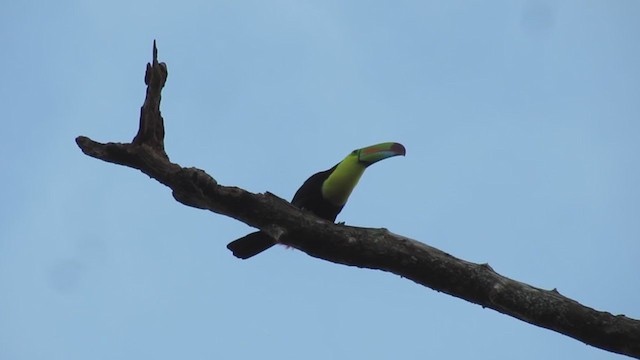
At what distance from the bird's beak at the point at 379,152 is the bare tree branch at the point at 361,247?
229 centimetres

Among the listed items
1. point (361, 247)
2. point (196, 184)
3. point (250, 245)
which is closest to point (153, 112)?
point (196, 184)

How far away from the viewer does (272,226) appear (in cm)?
498

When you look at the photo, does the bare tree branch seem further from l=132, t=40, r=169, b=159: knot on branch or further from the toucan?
the toucan

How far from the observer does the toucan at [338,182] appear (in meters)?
7.32

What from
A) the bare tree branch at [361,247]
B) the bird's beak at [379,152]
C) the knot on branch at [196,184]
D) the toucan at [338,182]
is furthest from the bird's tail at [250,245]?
the knot on branch at [196,184]

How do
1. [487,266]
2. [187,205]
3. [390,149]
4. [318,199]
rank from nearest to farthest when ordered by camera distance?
1. [487,266]
2. [187,205]
3. [390,149]
4. [318,199]

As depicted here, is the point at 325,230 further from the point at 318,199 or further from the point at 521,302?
the point at 318,199

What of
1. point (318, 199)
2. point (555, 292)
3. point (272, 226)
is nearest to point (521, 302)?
point (555, 292)

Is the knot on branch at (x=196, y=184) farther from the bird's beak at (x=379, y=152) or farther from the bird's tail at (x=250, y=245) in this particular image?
the bird's beak at (x=379, y=152)

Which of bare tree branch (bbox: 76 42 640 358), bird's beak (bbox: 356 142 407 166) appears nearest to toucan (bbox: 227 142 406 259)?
bird's beak (bbox: 356 142 407 166)

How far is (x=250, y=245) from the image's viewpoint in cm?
686

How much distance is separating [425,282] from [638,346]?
1.34m

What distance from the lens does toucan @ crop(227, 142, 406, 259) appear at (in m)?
7.32

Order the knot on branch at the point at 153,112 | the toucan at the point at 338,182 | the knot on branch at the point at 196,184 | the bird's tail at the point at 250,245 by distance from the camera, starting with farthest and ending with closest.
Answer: the toucan at the point at 338,182, the bird's tail at the point at 250,245, the knot on branch at the point at 153,112, the knot on branch at the point at 196,184
